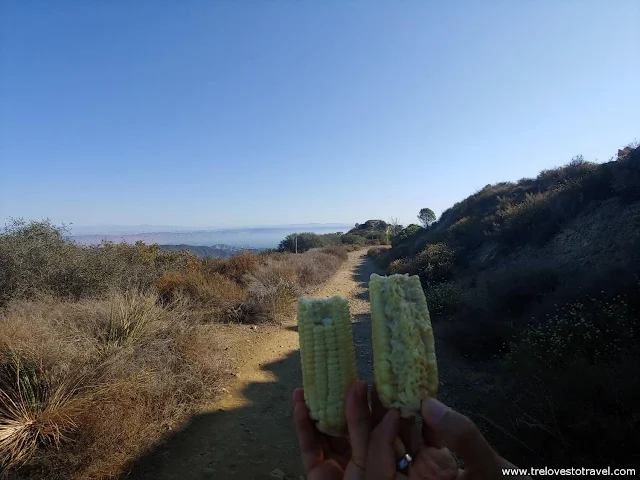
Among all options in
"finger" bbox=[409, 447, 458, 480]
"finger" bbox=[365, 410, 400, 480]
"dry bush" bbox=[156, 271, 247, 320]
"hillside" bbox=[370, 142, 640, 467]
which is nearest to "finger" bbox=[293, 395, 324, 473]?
"finger" bbox=[365, 410, 400, 480]

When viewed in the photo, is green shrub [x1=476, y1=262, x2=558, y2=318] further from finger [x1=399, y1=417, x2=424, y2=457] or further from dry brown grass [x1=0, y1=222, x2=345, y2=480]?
finger [x1=399, y1=417, x2=424, y2=457]

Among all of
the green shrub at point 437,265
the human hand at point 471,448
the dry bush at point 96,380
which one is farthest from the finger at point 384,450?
the green shrub at point 437,265

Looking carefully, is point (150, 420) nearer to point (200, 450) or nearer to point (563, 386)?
point (200, 450)

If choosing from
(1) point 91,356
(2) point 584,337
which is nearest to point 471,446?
(2) point 584,337

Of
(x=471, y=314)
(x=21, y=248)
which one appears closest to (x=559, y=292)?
(x=471, y=314)

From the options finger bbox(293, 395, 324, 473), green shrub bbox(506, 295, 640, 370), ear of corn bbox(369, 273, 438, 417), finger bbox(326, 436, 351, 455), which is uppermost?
ear of corn bbox(369, 273, 438, 417)

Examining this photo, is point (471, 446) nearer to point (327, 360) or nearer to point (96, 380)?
point (327, 360)
